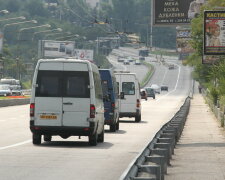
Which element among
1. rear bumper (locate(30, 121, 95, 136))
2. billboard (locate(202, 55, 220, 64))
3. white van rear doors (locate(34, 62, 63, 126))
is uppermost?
white van rear doors (locate(34, 62, 63, 126))

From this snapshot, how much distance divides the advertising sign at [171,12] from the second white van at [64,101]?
24219 millimetres

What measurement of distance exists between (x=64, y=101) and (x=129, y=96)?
68.8 ft

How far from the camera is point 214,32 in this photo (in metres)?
33.0

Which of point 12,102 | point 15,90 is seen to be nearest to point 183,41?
point 12,102

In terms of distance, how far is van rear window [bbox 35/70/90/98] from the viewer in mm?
23969

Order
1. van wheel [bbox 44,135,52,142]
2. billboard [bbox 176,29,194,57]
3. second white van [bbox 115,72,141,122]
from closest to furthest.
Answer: van wheel [bbox 44,135,52,142] < second white van [bbox 115,72,141,122] < billboard [bbox 176,29,194,57]

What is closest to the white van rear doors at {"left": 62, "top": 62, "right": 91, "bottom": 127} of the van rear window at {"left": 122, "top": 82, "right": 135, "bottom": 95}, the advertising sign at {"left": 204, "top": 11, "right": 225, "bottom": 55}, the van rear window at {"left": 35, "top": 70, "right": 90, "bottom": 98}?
the van rear window at {"left": 35, "top": 70, "right": 90, "bottom": 98}

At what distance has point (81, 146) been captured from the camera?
24.1 meters

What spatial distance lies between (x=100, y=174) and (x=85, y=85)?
310 inches

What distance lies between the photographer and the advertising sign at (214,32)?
105ft

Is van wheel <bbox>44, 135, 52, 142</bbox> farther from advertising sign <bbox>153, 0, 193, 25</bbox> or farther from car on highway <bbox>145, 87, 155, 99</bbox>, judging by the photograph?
car on highway <bbox>145, 87, 155, 99</bbox>

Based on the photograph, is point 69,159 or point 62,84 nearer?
point 69,159

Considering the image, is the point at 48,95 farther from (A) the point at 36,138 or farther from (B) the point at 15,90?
(B) the point at 15,90

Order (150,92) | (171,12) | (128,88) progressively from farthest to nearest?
(150,92) → (171,12) → (128,88)
